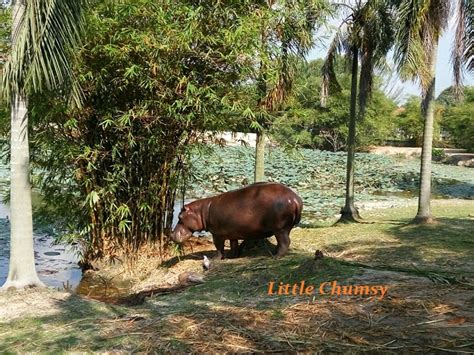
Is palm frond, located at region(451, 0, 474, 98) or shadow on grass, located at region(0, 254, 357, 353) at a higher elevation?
palm frond, located at region(451, 0, 474, 98)

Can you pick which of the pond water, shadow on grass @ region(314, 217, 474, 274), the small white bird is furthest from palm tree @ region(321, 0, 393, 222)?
the pond water

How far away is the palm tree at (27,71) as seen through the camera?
504 cm

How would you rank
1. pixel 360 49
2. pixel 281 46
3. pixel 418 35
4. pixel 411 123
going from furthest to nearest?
pixel 411 123 → pixel 360 49 → pixel 418 35 → pixel 281 46

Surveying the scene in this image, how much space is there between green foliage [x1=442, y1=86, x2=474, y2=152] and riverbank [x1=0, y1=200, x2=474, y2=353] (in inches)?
1284

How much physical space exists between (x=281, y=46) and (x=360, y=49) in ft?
13.1

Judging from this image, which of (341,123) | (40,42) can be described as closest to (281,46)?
(40,42)

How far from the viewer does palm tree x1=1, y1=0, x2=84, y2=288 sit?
5.04 meters

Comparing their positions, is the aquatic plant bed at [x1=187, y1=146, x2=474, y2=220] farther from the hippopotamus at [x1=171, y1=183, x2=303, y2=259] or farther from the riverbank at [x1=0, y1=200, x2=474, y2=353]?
the riverbank at [x1=0, y1=200, x2=474, y2=353]

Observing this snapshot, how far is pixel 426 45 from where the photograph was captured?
31.8 ft

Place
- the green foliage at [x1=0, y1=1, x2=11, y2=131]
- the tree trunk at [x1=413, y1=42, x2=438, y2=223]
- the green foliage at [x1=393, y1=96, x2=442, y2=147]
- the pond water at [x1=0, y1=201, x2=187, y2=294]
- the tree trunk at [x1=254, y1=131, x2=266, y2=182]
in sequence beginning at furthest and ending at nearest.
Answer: the green foliage at [x1=393, y1=96, x2=442, y2=147], the tree trunk at [x1=413, y1=42, x2=438, y2=223], the tree trunk at [x1=254, y1=131, x2=266, y2=182], the pond water at [x1=0, y1=201, x2=187, y2=294], the green foliage at [x1=0, y1=1, x2=11, y2=131]

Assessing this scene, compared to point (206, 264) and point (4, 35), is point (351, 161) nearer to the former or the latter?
point (206, 264)

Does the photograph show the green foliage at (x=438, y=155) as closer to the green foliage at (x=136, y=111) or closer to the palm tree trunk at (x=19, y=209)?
the green foliage at (x=136, y=111)

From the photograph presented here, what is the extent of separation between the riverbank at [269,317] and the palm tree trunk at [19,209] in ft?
1.10

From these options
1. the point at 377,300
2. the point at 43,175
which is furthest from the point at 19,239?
the point at 377,300
